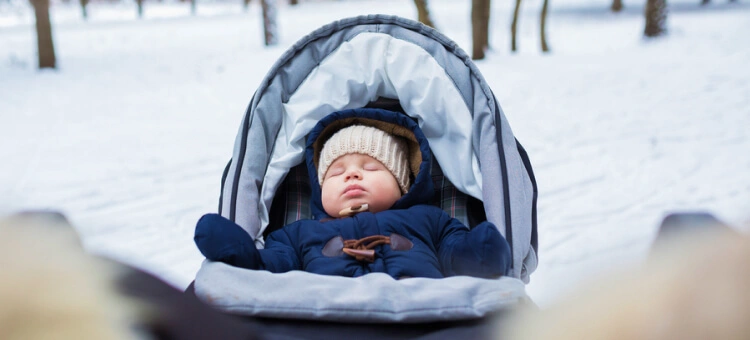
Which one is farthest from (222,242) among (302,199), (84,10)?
(84,10)

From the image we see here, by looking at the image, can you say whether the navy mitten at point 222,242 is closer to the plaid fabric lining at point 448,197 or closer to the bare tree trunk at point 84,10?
the plaid fabric lining at point 448,197

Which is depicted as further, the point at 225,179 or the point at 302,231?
the point at 225,179

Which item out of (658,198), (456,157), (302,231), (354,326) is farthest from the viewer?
(658,198)

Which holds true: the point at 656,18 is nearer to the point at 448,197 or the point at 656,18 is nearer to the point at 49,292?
the point at 448,197

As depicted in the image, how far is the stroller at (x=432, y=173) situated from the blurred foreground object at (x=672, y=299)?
86 cm

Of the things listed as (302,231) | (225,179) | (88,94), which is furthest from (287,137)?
(88,94)

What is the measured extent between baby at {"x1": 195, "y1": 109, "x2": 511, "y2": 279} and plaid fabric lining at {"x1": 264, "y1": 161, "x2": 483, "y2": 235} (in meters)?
0.12

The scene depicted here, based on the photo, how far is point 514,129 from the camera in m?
4.86

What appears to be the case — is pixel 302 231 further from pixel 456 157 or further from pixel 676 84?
pixel 676 84

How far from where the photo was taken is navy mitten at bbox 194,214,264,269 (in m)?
1.47

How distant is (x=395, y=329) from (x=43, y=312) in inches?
36.0

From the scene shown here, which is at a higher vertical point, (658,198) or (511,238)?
(511,238)

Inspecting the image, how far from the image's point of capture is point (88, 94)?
602cm

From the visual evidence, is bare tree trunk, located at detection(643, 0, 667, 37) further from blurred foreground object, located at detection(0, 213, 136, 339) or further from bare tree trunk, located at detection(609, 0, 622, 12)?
blurred foreground object, located at detection(0, 213, 136, 339)
